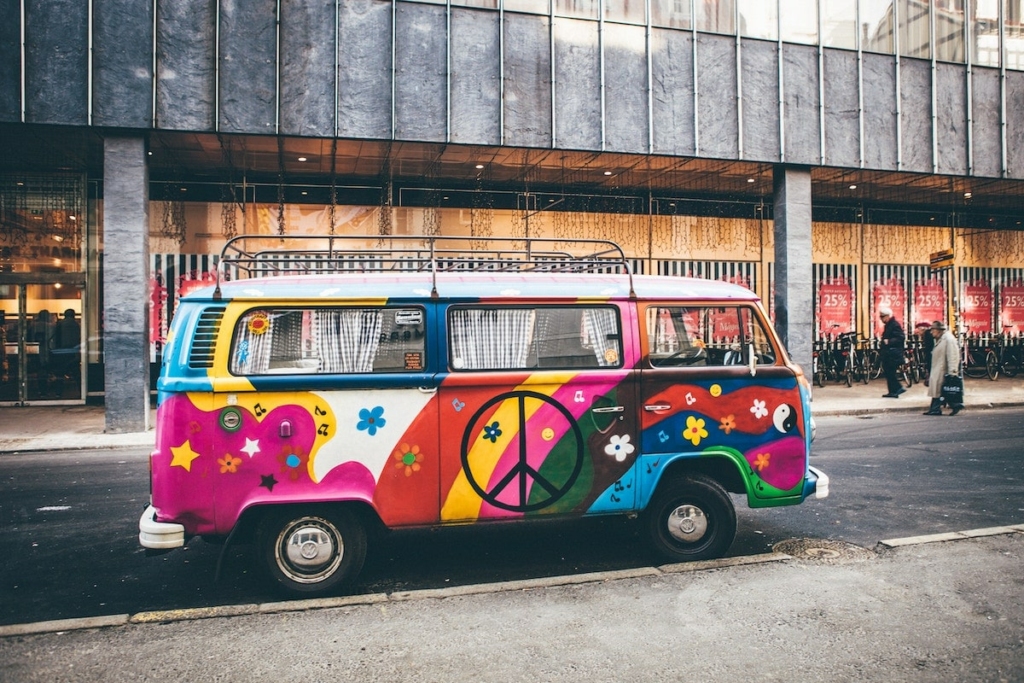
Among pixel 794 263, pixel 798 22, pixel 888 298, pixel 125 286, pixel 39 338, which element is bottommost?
pixel 39 338

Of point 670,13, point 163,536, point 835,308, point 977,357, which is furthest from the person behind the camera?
point 977,357

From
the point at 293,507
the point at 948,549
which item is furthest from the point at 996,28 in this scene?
the point at 293,507

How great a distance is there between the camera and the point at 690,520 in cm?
560

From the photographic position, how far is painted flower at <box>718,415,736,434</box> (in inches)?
219

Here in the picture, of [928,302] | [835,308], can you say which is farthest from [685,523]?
[928,302]

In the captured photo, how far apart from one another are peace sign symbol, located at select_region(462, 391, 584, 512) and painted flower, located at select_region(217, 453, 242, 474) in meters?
1.53

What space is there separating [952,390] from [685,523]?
1108 cm

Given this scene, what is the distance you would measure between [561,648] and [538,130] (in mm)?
11708

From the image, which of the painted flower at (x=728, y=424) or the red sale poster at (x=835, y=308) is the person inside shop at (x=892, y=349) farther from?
the painted flower at (x=728, y=424)

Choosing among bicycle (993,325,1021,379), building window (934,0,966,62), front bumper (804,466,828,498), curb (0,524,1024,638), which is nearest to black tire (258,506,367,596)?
curb (0,524,1024,638)

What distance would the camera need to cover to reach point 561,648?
4105mm

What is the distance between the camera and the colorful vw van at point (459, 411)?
190 inches

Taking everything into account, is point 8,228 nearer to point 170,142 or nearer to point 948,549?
point 170,142

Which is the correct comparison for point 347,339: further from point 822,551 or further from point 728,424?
point 822,551
